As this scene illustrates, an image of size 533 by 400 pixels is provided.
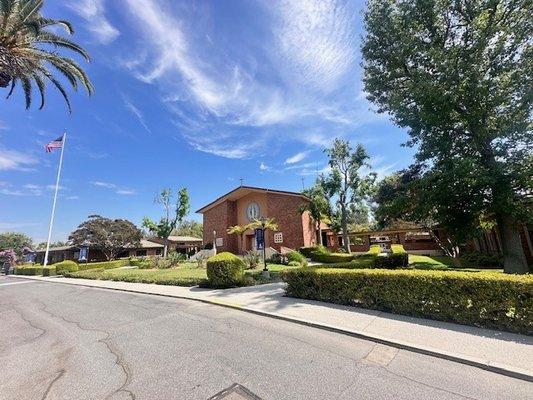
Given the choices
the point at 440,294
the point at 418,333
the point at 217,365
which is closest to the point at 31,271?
the point at 217,365

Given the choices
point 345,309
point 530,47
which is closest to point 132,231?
point 345,309

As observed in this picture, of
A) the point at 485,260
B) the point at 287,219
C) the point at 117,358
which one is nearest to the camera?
the point at 117,358

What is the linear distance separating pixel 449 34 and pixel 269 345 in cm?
1623

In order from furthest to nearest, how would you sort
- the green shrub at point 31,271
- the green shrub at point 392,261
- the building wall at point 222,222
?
the building wall at point 222,222, the green shrub at point 31,271, the green shrub at point 392,261

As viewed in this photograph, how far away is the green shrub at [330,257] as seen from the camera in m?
23.3

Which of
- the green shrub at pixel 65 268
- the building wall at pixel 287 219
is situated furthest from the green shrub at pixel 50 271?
the building wall at pixel 287 219

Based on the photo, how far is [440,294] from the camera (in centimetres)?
662

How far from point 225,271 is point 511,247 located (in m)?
12.7

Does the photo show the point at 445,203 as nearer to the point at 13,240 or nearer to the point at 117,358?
the point at 117,358

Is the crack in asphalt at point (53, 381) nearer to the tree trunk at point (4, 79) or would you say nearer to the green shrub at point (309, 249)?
the tree trunk at point (4, 79)

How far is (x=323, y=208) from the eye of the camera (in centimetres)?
2938

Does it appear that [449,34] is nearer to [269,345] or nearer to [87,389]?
[269,345]

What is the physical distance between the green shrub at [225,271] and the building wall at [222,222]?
20775 millimetres

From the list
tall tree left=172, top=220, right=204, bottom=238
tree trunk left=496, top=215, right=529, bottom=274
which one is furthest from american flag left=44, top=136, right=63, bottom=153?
tall tree left=172, top=220, right=204, bottom=238
